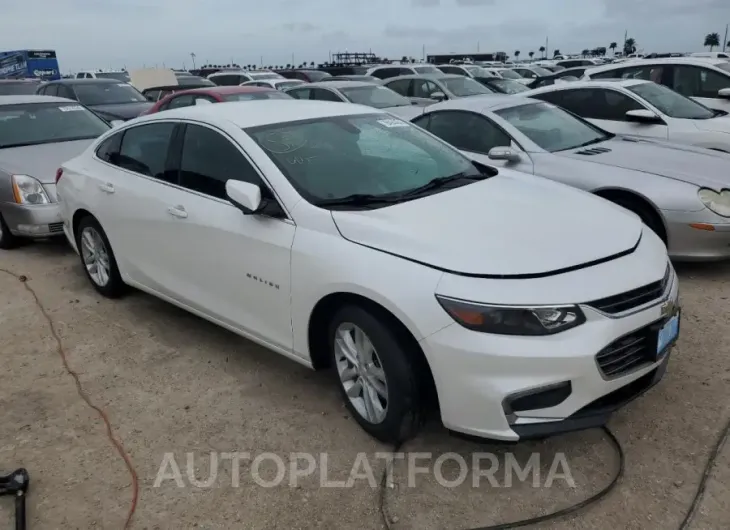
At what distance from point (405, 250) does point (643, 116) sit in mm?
5312

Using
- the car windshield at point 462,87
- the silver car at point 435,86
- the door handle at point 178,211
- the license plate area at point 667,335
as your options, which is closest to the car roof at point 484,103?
the door handle at point 178,211

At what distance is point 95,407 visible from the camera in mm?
3596

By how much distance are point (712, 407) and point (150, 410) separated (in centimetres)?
301

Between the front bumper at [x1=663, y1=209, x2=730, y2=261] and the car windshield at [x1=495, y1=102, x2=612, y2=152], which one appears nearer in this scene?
the front bumper at [x1=663, y1=209, x2=730, y2=261]

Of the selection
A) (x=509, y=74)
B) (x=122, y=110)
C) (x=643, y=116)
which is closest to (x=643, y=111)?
(x=643, y=116)

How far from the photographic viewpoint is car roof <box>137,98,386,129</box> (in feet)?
12.7

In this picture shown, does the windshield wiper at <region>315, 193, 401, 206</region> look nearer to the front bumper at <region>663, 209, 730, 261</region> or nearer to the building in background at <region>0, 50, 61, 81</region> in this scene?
the front bumper at <region>663, 209, 730, 261</region>

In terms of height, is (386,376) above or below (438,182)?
below

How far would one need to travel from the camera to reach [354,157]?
3680 millimetres

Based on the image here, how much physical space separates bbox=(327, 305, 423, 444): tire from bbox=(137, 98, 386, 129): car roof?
1430 mm

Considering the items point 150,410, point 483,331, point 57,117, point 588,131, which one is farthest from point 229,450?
point 57,117

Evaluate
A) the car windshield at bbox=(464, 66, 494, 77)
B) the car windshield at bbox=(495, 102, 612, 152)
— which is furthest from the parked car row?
the car windshield at bbox=(464, 66, 494, 77)

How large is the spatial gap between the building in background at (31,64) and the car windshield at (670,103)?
38.4 meters

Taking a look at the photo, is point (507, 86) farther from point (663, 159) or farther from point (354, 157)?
point (354, 157)
